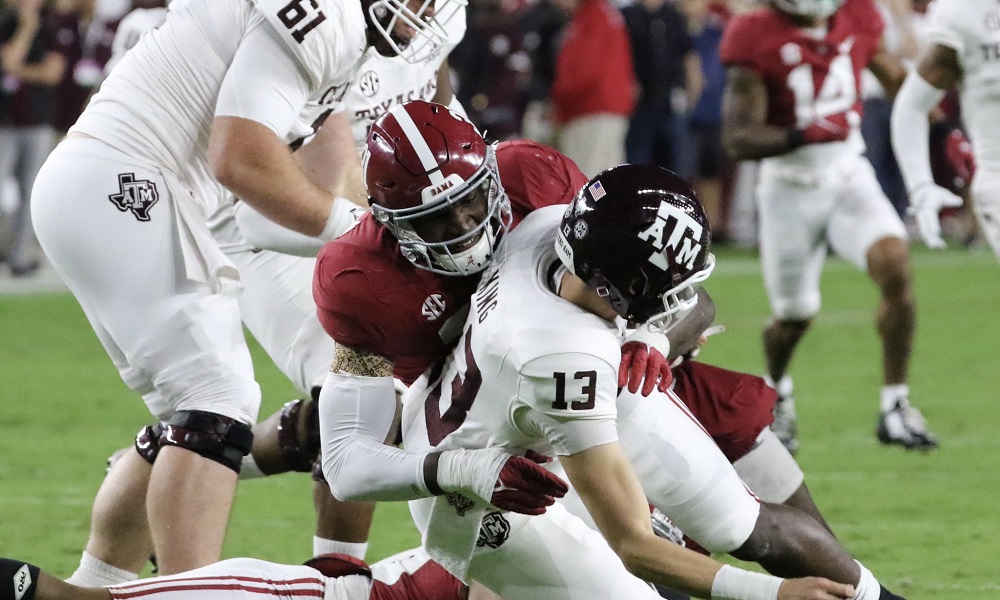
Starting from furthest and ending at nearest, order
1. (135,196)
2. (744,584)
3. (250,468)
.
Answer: (250,468) → (135,196) → (744,584)

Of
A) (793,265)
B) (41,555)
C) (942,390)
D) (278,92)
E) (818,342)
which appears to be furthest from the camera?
(818,342)

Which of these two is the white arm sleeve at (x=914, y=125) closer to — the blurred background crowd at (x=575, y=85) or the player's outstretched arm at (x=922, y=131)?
the player's outstretched arm at (x=922, y=131)

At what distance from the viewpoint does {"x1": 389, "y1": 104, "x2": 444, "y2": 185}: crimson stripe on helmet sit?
11.1 feet

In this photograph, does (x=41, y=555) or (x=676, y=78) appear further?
(x=676, y=78)

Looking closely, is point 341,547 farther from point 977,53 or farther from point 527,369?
point 977,53

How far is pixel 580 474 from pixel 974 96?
337cm

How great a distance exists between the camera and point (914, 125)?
6.12m

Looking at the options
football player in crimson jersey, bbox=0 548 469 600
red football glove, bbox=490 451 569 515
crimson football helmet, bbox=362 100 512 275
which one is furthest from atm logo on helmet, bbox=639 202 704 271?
football player in crimson jersey, bbox=0 548 469 600

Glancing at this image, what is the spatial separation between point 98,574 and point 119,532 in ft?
0.39

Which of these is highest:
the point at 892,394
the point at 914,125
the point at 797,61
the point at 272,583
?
the point at 272,583

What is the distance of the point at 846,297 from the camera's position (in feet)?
36.7

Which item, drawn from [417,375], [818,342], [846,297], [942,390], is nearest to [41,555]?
[417,375]

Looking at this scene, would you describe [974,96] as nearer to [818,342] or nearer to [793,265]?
[793,265]

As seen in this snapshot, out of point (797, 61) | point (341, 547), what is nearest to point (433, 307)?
point (341, 547)
